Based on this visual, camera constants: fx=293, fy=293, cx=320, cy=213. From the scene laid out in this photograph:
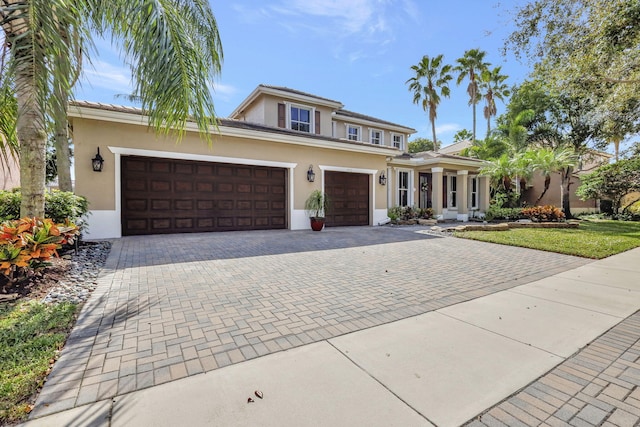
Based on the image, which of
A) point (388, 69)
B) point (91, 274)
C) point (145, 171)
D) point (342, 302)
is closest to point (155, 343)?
point (342, 302)

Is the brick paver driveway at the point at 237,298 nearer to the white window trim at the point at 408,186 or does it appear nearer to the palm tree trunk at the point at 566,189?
the white window trim at the point at 408,186

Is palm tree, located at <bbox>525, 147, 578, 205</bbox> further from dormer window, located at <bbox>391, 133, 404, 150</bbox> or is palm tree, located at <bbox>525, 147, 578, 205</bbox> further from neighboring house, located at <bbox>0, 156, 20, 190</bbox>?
neighboring house, located at <bbox>0, 156, 20, 190</bbox>

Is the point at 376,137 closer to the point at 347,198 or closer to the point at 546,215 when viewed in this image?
the point at 347,198

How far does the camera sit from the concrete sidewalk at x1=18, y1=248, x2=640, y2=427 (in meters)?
1.89

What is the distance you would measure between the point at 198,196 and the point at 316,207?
179 inches

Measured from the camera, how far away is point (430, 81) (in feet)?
86.0

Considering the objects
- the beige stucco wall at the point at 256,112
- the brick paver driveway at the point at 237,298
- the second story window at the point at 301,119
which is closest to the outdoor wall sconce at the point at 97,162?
the brick paver driveway at the point at 237,298

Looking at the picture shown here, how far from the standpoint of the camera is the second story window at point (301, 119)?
1594cm

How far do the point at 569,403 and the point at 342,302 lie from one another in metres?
2.44

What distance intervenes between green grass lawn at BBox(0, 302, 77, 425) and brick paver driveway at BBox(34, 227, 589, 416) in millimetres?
109

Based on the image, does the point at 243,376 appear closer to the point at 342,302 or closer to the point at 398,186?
the point at 342,302

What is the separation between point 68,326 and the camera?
3145 mm

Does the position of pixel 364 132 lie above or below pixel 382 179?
above

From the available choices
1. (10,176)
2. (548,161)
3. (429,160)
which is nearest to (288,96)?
(429,160)
